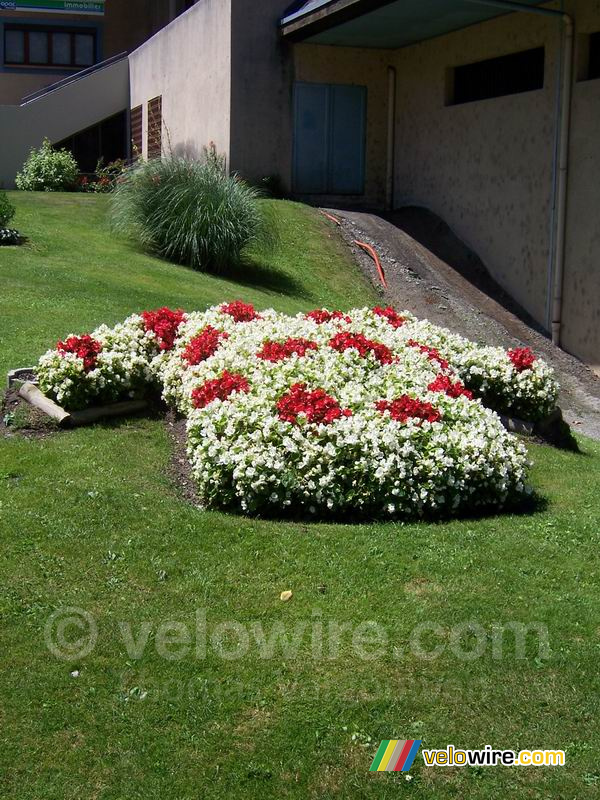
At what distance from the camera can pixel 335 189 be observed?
20734mm

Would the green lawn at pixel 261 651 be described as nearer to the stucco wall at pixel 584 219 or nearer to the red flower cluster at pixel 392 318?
the red flower cluster at pixel 392 318

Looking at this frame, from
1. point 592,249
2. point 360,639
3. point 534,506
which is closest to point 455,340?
point 534,506

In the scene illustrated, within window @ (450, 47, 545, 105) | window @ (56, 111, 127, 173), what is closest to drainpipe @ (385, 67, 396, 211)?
window @ (450, 47, 545, 105)

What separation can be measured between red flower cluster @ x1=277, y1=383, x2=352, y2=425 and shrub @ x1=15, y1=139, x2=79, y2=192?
1828 centimetres

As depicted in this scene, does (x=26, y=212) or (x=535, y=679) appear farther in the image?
(x=26, y=212)

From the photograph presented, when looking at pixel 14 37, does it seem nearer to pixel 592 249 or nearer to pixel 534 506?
pixel 592 249

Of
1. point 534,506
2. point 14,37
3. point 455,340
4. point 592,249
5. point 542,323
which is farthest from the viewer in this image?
point 14,37

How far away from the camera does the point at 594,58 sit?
14.2 metres

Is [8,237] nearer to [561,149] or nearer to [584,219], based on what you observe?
[561,149]

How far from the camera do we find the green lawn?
11.8ft

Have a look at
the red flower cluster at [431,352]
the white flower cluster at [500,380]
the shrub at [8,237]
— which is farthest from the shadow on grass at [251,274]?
the red flower cluster at [431,352]

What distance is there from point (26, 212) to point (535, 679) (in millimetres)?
14945

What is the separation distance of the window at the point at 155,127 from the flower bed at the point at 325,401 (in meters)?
17.8

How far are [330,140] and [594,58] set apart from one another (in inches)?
287
